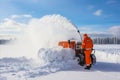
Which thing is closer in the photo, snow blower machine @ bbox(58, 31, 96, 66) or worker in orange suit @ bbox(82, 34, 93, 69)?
worker in orange suit @ bbox(82, 34, 93, 69)

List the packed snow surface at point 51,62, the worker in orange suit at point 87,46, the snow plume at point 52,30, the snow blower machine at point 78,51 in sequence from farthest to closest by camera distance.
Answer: the snow plume at point 52,30 → the snow blower machine at point 78,51 → the worker in orange suit at point 87,46 → the packed snow surface at point 51,62

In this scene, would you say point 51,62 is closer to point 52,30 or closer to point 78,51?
point 78,51

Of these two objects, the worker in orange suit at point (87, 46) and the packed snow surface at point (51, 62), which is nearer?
the packed snow surface at point (51, 62)

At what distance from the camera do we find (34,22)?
19562 mm

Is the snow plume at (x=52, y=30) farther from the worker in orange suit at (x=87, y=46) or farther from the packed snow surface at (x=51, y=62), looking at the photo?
the worker in orange suit at (x=87, y=46)

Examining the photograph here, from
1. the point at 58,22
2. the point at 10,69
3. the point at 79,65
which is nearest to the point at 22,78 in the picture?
the point at 10,69

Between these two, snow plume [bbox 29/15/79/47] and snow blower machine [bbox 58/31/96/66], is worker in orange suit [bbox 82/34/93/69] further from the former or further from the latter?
snow plume [bbox 29/15/79/47]

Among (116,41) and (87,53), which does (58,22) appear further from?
(116,41)

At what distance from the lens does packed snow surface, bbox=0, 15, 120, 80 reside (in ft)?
31.5

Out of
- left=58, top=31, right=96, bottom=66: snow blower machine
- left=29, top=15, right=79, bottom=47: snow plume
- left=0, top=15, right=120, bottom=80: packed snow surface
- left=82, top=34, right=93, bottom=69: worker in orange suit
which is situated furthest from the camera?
left=29, top=15, right=79, bottom=47: snow plume

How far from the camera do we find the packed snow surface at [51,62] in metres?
9.61

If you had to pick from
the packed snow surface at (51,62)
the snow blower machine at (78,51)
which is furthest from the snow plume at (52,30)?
the snow blower machine at (78,51)

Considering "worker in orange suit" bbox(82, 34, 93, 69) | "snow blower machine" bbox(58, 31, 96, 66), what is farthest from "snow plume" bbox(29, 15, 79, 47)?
"worker in orange suit" bbox(82, 34, 93, 69)

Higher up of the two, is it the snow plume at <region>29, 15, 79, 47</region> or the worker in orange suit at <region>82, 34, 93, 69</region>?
the snow plume at <region>29, 15, 79, 47</region>
